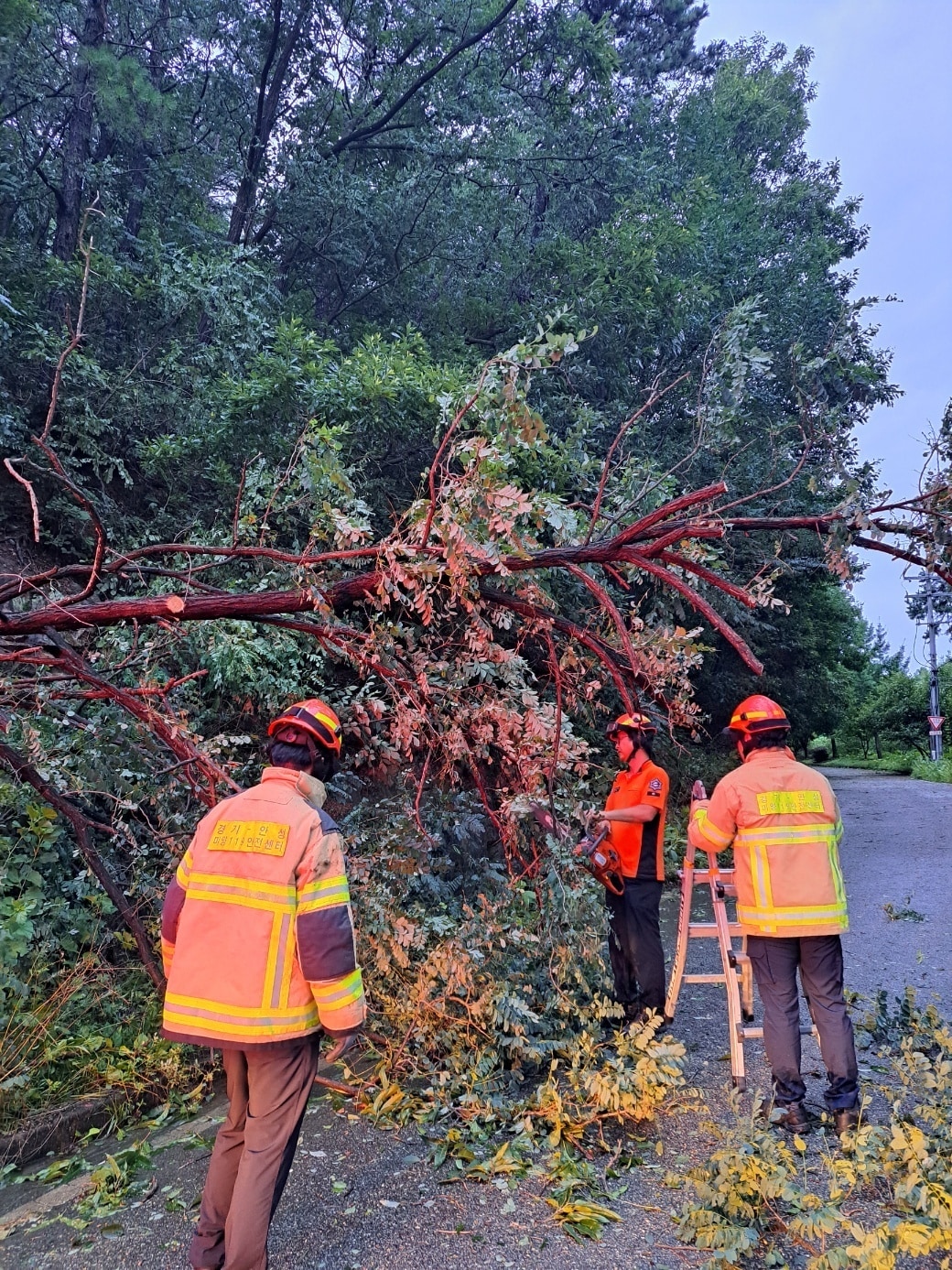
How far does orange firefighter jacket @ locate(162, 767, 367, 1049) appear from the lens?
2281 millimetres

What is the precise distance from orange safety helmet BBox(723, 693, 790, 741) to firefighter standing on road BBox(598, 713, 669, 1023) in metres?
0.76

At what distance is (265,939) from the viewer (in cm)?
230

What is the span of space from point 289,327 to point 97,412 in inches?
75.3

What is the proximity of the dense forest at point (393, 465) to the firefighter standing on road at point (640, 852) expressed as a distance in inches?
10.1

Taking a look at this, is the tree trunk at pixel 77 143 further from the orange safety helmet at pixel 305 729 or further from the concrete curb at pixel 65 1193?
the concrete curb at pixel 65 1193

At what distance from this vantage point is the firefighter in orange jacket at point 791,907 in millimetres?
3346

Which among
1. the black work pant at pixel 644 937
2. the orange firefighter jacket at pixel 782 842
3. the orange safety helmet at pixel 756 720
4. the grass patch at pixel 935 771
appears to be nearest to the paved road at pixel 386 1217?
the black work pant at pixel 644 937

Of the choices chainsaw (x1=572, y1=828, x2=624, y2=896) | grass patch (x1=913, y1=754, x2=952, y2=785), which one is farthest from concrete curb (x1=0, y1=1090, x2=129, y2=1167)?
grass patch (x1=913, y1=754, x2=952, y2=785)

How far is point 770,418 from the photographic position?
36.5 ft

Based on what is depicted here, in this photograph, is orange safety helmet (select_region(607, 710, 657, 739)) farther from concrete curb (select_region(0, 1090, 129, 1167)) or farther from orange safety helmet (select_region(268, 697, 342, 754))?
concrete curb (select_region(0, 1090, 129, 1167))

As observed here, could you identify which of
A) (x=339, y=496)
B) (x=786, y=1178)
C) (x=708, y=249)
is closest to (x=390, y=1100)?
(x=786, y=1178)

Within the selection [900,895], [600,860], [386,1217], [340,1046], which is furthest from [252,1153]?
[900,895]

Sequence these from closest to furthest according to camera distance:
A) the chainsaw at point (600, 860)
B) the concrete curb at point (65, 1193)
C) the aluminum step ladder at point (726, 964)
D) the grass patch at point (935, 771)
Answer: the concrete curb at point (65, 1193) → the aluminum step ladder at point (726, 964) → the chainsaw at point (600, 860) → the grass patch at point (935, 771)

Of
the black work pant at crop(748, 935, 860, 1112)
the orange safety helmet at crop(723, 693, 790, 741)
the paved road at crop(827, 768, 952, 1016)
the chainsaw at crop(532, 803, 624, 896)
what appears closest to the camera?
the black work pant at crop(748, 935, 860, 1112)
